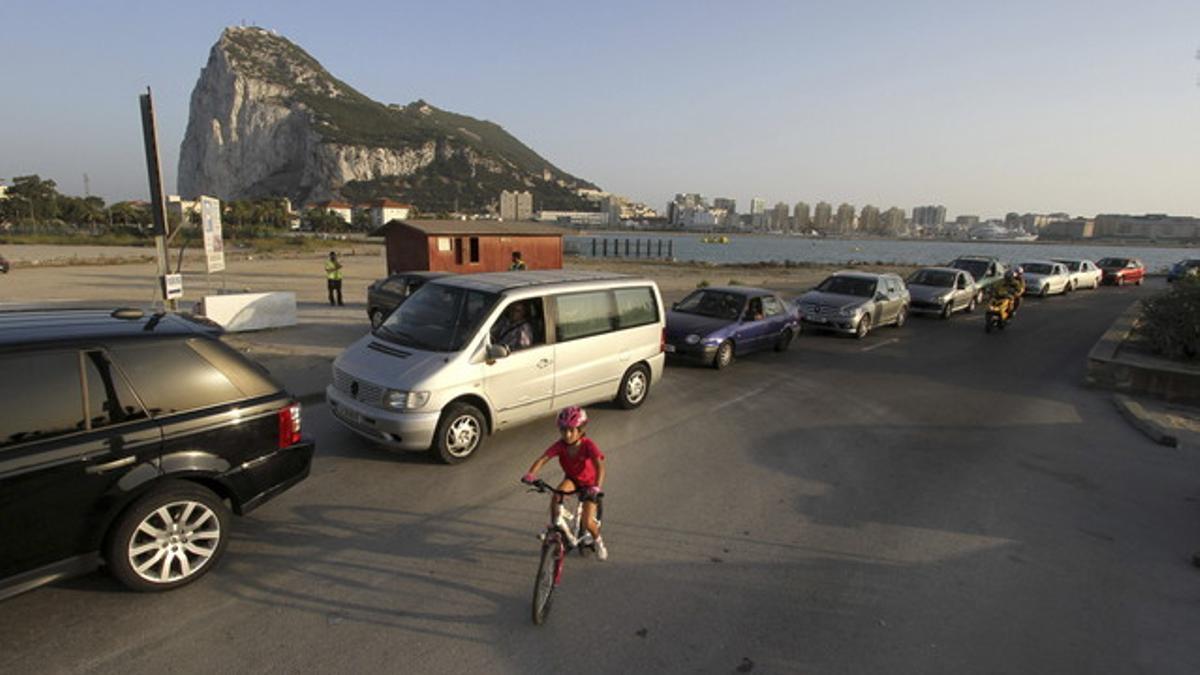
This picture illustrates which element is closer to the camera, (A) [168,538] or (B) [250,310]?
(A) [168,538]

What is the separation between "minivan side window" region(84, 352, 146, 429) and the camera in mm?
3688

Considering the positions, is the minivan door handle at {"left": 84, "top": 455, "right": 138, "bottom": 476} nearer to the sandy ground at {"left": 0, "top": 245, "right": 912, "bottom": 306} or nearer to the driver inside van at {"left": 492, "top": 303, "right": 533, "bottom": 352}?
the driver inside van at {"left": 492, "top": 303, "right": 533, "bottom": 352}

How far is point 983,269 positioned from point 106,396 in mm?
25607

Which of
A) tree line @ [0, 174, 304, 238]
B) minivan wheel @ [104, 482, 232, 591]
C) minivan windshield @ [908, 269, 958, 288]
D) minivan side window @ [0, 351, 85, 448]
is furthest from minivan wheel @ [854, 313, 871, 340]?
tree line @ [0, 174, 304, 238]

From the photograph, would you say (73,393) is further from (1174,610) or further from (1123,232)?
(1123,232)

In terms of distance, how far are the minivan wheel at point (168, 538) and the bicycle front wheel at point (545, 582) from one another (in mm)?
2259

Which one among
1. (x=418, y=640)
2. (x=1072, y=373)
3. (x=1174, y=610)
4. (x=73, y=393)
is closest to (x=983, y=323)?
(x=1072, y=373)

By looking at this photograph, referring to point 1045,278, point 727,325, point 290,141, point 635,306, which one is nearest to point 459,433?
point 635,306

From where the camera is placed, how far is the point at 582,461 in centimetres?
422

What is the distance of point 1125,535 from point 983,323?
47.7 feet

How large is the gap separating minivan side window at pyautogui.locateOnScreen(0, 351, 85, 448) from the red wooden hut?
1690 cm

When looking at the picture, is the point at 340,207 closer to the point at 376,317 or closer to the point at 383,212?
the point at 383,212

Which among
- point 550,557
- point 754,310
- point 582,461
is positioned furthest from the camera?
point 754,310

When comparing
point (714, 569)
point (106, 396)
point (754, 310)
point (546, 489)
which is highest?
point (106, 396)
